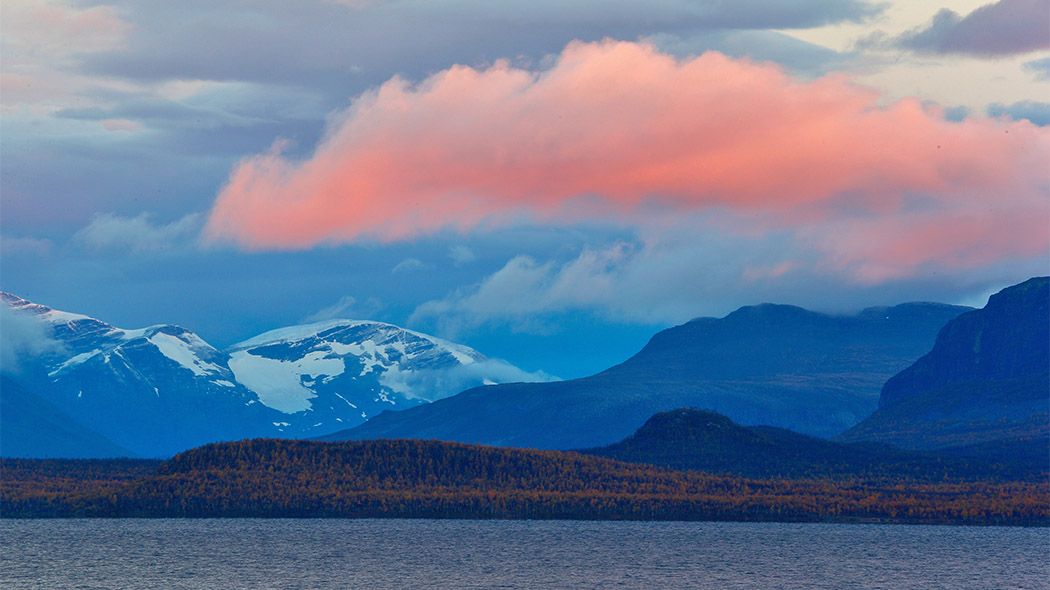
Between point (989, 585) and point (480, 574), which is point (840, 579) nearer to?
point (989, 585)

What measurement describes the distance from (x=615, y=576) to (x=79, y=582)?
72146mm

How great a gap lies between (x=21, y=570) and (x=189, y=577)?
2749cm

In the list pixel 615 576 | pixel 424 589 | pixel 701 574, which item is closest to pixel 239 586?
pixel 424 589

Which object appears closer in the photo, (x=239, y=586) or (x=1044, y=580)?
(x=239, y=586)

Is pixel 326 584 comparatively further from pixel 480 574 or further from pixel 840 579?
pixel 840 579

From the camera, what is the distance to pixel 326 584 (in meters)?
181

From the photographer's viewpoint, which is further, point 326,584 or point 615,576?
point 615,576

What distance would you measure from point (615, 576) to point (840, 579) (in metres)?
31.3

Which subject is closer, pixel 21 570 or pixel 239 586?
pixel 239 586

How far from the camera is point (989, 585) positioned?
18900 cm

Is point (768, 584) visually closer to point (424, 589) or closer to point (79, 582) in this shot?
point (424, 589)

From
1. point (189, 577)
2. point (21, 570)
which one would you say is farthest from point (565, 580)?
point (21, 570)

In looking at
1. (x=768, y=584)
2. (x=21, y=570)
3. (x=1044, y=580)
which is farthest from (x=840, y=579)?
(x=21, y=570)

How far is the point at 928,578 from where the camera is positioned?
19775 centimetres
